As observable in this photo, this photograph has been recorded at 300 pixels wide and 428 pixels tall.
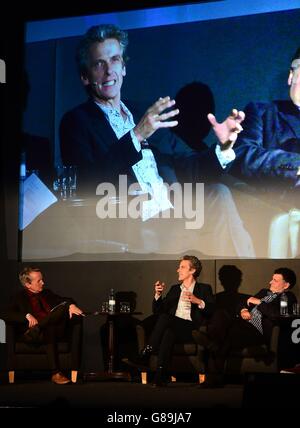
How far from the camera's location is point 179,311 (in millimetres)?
6414

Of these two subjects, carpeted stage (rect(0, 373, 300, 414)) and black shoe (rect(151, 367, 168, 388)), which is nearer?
carpeted stage (rect(0, 373, 300, 414))

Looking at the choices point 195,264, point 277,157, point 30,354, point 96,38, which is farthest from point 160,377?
point 96,38

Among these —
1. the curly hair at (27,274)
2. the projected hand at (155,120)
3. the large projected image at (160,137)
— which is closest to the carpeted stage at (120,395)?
the curly hair at (27,274)

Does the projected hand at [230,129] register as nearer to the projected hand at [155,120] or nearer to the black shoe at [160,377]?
the projected hand at [155,120]

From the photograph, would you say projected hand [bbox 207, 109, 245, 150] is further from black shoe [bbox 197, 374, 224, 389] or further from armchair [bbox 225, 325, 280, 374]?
black shoe [bbox 197, 374, 224, 389]

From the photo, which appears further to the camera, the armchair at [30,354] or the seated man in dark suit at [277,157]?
the seated man in dark suit at [277,157]

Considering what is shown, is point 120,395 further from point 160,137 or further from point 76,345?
point 160,137

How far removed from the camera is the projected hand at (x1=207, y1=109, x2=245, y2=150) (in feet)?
22.6

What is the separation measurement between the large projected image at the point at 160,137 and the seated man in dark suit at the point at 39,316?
28.0 inches

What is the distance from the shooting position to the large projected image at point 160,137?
679 cm

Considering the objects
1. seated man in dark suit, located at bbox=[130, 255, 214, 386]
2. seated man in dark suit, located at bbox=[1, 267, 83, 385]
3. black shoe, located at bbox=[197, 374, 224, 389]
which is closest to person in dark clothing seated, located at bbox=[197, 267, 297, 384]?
black shoe, located at bbox=[197, 374, 224, 389]

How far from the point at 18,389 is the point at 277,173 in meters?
2.73

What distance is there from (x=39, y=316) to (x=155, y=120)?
6.58 feet

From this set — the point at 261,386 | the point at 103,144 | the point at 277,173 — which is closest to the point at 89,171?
the point at 103,144
